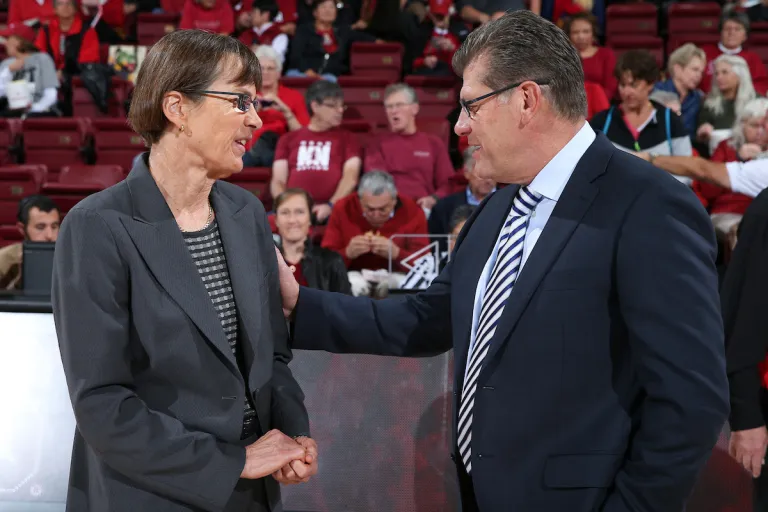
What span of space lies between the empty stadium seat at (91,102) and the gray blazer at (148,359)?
729 cm

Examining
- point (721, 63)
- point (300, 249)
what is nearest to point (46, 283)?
point (300, 249)

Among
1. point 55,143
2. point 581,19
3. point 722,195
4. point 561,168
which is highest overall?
point 581,19

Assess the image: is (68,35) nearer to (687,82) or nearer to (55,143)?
(55,143)

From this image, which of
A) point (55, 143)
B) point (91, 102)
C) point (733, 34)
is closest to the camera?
point (733, 34)

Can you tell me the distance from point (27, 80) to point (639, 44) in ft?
18.7

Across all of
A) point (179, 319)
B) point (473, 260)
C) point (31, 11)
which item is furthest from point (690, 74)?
point (31, 11)

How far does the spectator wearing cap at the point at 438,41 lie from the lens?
326 inches

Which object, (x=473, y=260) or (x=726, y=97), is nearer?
(x=473, y=260)

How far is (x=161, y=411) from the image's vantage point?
5.52 feet

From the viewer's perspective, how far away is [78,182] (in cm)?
735

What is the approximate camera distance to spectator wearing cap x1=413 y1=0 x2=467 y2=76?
326 inches

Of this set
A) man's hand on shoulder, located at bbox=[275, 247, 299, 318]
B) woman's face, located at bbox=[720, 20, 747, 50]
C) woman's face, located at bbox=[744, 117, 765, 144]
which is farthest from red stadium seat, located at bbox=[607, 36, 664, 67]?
man's hand on shoulder, located at bbox=[275, 247, 299, 318]

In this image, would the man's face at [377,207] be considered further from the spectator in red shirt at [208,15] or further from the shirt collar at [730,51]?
the spectator in red shirt at [208,15]

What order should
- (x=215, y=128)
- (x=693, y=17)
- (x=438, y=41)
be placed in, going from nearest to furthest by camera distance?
(x=215, y=128), (x=438, y=41), (x=693, y=17)
